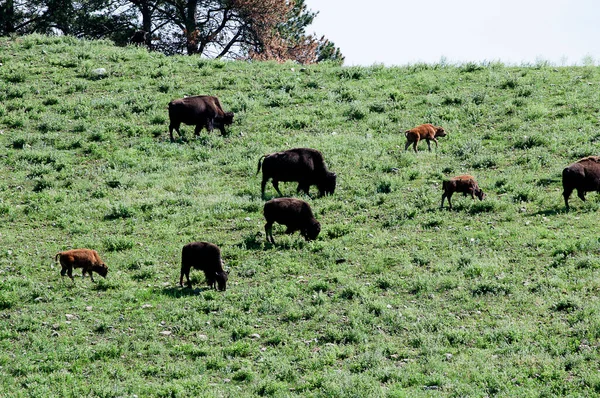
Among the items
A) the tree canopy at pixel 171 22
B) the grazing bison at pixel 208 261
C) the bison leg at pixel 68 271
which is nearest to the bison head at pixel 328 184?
the grazing bison at pixel 208 261

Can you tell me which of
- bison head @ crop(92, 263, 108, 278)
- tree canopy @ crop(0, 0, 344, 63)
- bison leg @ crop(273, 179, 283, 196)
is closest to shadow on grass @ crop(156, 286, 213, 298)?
bison head @ crop(92, 263, 108, 278)

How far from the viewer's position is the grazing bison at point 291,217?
1709 centimetres

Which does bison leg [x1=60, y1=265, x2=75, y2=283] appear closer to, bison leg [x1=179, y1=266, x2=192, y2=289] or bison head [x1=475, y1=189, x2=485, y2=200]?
bison leg [x1=179, y1=266, x2=192, y2=289]

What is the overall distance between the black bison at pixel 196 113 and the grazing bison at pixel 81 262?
10.2 m

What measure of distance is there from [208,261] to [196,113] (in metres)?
11.0

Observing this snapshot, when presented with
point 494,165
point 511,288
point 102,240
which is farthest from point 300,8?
point 511,288

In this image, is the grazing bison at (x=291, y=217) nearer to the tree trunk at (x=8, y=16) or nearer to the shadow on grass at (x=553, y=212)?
the shadow on grass at (x=553, y=212)

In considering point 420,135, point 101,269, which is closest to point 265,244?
point 101,269

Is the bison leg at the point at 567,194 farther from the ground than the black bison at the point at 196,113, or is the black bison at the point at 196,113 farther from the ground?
the black bison at the point at 196,113

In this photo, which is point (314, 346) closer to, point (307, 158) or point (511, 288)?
point (511, 288)

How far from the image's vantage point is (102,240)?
58.2ft

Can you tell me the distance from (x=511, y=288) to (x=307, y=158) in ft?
24.9

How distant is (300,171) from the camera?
66.9ft

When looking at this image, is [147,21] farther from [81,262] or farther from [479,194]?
[81,262]
